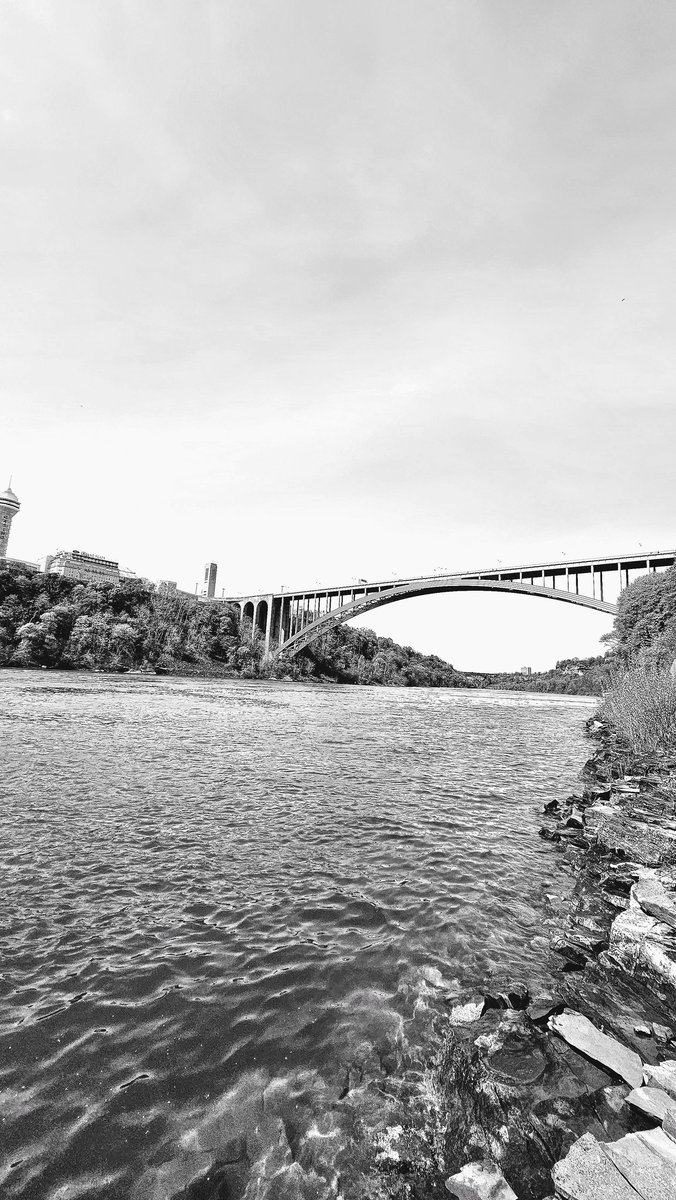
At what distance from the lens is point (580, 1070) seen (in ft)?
9.25

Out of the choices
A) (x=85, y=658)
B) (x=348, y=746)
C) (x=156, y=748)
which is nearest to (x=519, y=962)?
(x=156, y=748)

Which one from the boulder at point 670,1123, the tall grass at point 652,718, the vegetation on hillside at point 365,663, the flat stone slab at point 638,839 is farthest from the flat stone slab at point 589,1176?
the vegetation on hillside at point 365,663

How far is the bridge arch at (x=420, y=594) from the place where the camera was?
2148 inches

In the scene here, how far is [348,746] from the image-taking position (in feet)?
50.1

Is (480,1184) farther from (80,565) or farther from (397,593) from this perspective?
(80,565)

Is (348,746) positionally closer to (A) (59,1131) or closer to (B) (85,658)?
(A) (59,1131)

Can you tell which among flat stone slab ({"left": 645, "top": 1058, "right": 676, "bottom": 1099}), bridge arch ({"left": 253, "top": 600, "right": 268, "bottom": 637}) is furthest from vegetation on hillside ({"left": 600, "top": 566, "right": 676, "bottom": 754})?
bridge arch ({"left": 253, "top": 600, "right": 268, "bottom": 637})

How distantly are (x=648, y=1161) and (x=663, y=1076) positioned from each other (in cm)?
81

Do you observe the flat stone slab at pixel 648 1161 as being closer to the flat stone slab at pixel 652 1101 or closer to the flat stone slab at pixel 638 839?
the flat stone slab at pixel 652 1101

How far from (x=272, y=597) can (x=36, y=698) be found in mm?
70094

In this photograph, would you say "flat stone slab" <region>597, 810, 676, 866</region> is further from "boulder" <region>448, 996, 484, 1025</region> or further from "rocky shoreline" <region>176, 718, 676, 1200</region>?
"boulder" <region>448, 996, 484, 1025</region>

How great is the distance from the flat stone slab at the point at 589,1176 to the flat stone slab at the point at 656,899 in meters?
2.65

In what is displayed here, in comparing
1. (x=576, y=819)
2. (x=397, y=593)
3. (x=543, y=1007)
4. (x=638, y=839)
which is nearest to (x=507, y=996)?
(x=543, y=1007)

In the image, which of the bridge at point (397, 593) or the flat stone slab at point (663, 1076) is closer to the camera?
the flat stone slab at point (663, 1076)
